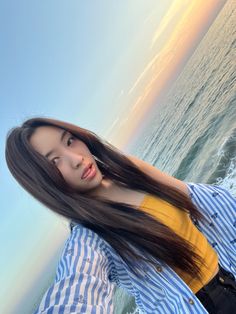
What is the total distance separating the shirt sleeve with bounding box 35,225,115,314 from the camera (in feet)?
5.40

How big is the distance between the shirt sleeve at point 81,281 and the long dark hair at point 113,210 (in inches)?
4.6

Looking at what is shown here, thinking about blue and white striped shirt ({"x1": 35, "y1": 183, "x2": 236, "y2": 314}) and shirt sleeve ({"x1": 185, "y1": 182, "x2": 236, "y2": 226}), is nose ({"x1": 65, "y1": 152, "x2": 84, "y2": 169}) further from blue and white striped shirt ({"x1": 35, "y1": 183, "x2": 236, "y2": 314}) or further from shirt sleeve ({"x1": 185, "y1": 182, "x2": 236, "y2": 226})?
shirt sleeve ({"x1": 185, "y1": 182, "x2": 236, "y2": 226})

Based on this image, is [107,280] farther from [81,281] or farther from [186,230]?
[186,230]

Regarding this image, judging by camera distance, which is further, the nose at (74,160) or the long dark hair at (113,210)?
the nose at (74,160)

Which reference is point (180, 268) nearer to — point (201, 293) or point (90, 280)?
point (201, 293)

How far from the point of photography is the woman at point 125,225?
2.01m

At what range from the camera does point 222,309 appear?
7.03 ft

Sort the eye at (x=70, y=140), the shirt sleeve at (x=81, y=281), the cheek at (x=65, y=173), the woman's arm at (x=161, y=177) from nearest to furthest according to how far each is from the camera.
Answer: the shirt sleeve at (x=81, y=281) → the cheek at (x=65, y=173) → the eye at (x=70, y=140) → the woman's arm at (x=161, y=177)

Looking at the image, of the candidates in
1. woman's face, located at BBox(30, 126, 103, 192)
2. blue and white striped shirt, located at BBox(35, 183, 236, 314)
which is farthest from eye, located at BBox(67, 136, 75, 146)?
blue and white striped shirt, located at BBox(35, 183, 236, 314)

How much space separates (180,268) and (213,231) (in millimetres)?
517

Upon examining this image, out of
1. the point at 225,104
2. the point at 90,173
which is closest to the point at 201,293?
the point at 90,173

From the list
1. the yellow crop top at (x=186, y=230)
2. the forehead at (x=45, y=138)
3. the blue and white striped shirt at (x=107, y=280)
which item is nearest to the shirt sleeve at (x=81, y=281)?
the blue and white striped shirt at (x=107, y=280)

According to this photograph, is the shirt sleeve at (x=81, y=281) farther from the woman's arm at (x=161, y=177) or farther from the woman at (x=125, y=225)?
the woman's arm at (x=161, y=177)

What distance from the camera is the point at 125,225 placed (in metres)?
2.24
